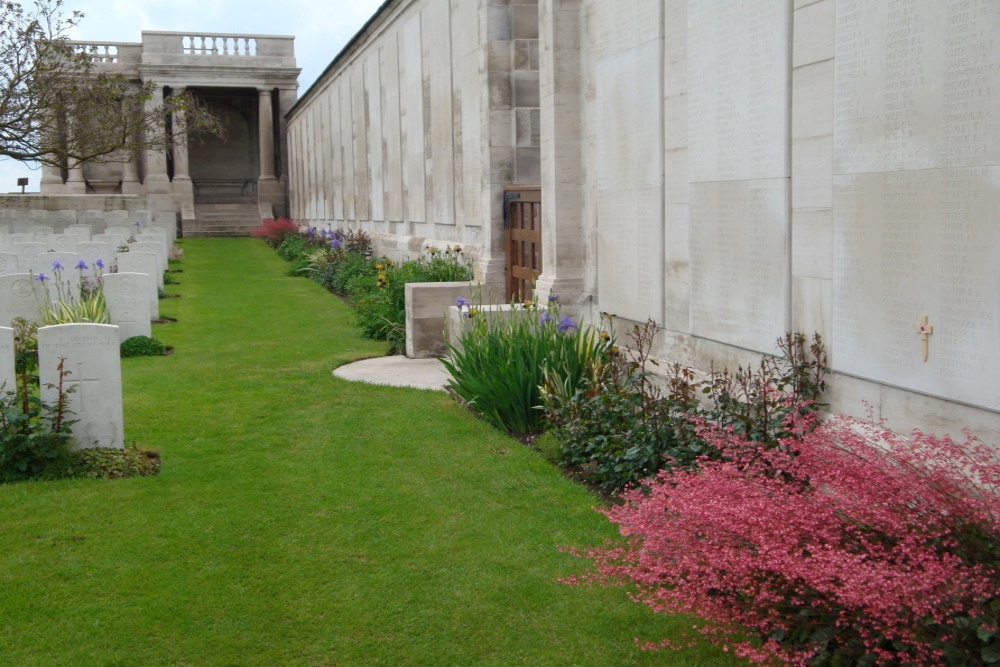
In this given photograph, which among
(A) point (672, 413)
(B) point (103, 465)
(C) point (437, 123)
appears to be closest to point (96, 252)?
(C) point (437, 123)

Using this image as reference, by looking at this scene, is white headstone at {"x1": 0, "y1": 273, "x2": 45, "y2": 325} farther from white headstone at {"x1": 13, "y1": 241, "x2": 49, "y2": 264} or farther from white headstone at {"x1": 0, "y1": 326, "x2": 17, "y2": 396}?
white headstone at {"x1": 0, "y1": 326, "x2": 17, "y2": 396}

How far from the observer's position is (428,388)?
31.4ft

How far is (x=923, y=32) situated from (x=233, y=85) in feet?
142

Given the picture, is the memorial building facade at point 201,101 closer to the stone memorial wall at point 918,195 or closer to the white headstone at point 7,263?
the white headstone at point 7,263

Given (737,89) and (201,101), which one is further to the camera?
(201,101)

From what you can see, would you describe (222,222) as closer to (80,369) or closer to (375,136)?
(375,136)

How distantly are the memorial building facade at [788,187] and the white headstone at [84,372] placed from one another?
3.77 meters

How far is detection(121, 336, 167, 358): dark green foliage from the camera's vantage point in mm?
11852

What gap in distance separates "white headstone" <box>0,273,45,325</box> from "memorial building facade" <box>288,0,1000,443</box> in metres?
5.34

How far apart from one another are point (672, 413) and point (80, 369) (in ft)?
12.3

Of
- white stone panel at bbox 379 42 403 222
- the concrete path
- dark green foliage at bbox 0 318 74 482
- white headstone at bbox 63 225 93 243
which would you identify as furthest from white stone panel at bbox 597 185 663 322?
white headstone at bbox 63 225 93 243

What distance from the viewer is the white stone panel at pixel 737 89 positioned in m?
5.93

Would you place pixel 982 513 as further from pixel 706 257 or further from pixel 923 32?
pixel 706 257

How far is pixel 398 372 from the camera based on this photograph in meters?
10.5
